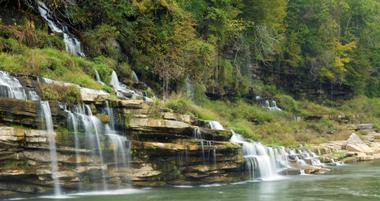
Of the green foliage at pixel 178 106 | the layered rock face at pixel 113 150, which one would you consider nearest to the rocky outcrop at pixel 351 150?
the green foliage at pixel 178 106

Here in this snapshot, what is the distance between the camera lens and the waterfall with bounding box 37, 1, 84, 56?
26969 mm

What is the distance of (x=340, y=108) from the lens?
54969 mm

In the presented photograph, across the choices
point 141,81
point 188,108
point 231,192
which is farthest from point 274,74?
point 231,192

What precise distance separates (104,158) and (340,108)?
41.1 meters

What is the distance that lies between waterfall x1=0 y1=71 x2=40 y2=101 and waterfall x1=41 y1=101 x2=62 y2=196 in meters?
0.92

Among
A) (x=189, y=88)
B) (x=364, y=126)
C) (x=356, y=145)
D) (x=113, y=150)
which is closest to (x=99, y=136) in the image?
(x=113, y=150)

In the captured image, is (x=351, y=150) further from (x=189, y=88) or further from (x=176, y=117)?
(x=176, y=117)

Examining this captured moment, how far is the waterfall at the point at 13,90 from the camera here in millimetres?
17453

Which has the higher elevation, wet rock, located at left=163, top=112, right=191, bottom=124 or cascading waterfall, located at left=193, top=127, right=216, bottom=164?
wet rock, located at left=163, top=112, right=191, bottom=124

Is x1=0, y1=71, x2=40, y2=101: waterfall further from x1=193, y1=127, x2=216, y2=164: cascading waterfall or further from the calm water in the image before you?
x1=193, y1=127, x2=216, y2=164: cascading waterfall

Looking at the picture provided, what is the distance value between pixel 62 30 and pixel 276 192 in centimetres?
1521

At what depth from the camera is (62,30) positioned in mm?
28078

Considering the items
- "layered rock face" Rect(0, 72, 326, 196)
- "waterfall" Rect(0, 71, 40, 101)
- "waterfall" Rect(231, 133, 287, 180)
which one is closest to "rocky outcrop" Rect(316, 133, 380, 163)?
"waterfall" Rect(231, 133, 287, 180)

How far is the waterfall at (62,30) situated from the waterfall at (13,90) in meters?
8.44
